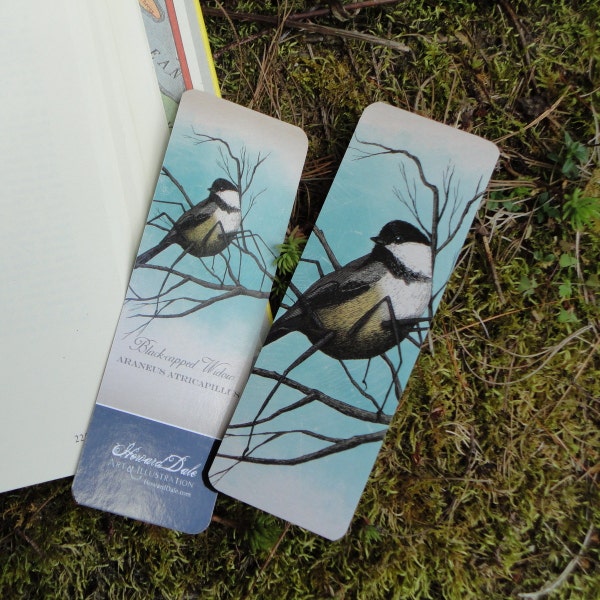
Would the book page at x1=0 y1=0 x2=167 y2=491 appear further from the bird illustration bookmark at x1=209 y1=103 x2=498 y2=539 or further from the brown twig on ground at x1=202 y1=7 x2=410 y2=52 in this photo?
the bird illustration bookmark at x1=209 y1=103 x2=498 y2=539

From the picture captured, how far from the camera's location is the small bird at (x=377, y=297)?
1.07 m

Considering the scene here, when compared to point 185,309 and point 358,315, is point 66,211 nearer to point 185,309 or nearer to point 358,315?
point 185,309

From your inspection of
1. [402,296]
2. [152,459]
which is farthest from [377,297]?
[152,459]

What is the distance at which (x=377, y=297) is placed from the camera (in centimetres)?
107

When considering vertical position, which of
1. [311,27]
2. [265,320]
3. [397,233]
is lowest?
[265,320]

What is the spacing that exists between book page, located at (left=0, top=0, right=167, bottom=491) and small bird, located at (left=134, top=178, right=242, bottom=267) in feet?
0.30

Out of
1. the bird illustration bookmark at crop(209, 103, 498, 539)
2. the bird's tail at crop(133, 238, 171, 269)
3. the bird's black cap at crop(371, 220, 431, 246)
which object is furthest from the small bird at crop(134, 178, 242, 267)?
the bird's black cap at crop(371, 220, 431, 246)

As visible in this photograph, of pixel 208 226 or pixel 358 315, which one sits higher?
pixel 208 226

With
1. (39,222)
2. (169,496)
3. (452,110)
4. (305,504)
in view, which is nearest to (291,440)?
(305,504)

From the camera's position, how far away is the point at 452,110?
3.76ft

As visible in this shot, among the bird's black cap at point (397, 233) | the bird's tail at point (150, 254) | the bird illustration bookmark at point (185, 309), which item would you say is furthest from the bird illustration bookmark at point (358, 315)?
the bird's tail at point (150, 254)

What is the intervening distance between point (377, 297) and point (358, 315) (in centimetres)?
5

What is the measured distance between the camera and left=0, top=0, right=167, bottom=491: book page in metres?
1.06

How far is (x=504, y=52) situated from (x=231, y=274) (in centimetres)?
76
